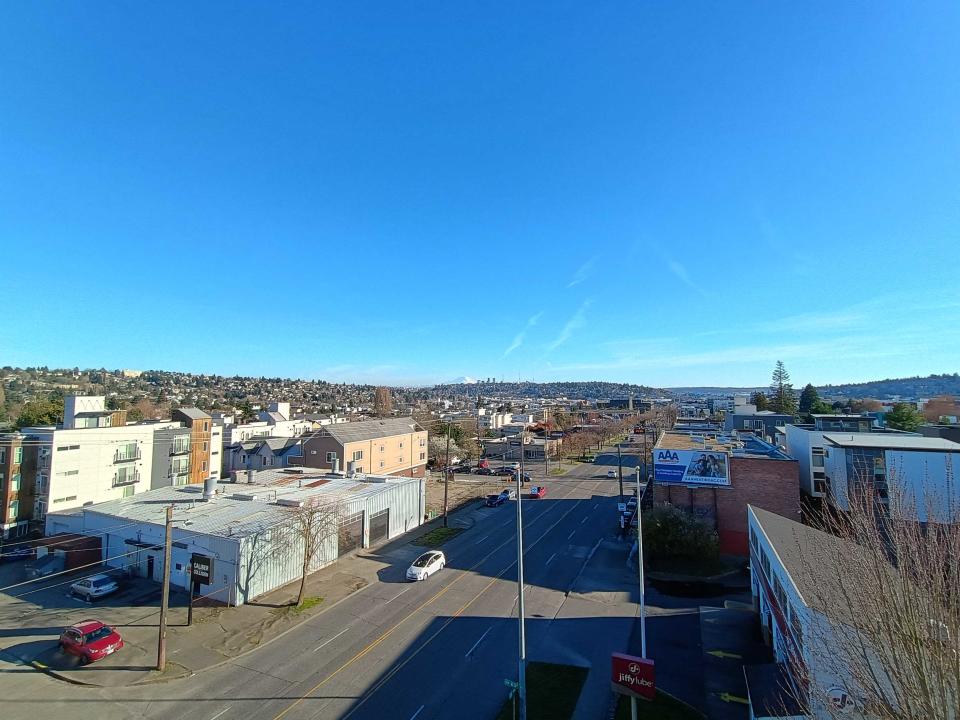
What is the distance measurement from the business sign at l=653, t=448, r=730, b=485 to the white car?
618 inches

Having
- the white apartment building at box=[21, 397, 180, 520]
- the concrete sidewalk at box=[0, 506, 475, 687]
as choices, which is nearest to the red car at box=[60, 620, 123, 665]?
the concrete sidewalk at box=[0, 506, 475, 687]

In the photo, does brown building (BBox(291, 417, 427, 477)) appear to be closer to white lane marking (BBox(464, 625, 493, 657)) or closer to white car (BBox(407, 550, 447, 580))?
white car (BBox(407, 550, 447, 580))

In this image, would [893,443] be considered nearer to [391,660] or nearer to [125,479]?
[391,660]

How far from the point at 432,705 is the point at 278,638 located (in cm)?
757

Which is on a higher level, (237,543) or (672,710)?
(237,543)

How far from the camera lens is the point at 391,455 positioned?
52.3 m

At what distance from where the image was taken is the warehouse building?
2152 centimetres

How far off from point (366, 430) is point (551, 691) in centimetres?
3863

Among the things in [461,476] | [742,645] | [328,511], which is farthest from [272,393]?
[742,645]

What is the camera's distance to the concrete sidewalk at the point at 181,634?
51.4 feet

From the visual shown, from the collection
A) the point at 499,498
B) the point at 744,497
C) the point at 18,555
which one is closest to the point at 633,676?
the point at 744,497

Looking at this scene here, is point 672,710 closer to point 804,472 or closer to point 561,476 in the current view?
point 804,472

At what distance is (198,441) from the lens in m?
47.8

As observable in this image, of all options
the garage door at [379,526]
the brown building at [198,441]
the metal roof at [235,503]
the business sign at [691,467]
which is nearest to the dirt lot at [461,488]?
the garage door at [379,526]
